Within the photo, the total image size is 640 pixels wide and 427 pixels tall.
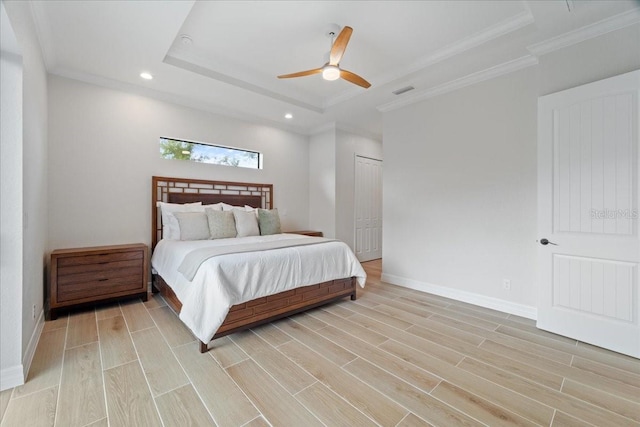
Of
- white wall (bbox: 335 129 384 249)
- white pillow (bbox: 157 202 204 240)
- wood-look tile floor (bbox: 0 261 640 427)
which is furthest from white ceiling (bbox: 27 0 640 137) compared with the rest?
wood-look tile floor (bbox: 0 261 640 427)

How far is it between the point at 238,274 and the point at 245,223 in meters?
1.61

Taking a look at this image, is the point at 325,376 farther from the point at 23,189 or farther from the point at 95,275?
the point at 95,275

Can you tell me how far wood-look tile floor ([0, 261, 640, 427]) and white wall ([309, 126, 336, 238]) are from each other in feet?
9.00

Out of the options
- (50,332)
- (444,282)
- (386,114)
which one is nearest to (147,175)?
(50,332)

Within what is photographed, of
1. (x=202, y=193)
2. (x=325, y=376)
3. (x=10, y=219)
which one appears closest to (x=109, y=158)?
(x=202, y=193)

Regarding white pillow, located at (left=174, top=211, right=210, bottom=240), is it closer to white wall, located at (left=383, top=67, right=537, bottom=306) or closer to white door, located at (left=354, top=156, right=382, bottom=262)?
white wall, located at (left=383, top=67, right=537, bottom=306)

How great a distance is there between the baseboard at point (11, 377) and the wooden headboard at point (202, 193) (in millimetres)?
2161

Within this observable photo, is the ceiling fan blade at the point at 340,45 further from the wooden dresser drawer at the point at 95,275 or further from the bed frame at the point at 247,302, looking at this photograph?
the wooden dresser drawer at the point at 95,275

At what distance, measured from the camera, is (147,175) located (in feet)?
12.5

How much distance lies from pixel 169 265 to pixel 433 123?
3775 mm

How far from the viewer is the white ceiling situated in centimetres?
231

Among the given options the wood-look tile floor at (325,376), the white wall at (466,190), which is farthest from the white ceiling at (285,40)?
the wood-look tile floor at (325,376)

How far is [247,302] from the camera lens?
250cm

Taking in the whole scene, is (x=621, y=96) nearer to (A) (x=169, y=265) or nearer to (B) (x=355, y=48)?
(B) (x=355, y=48)
